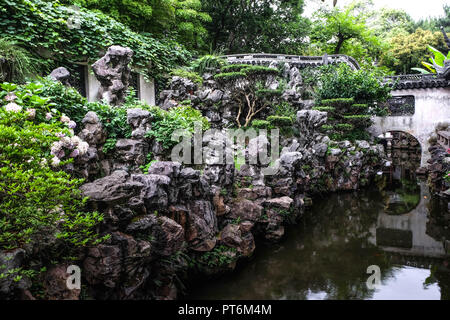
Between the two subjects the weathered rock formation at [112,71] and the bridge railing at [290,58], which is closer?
the weathered rock formation at [112,71]

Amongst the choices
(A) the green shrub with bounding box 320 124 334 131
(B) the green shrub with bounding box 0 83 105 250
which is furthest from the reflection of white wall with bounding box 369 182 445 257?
(B) the green shrub with bounding box 0 83 105 250

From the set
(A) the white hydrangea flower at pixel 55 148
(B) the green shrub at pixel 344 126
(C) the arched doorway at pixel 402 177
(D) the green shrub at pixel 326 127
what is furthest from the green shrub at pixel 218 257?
(B) the green shrub at pixel 344 126

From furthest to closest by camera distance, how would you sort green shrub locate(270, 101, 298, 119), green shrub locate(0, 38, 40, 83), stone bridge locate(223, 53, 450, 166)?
stone bridge locate(223, 53, 450, 166) → green shrub locate(270, 101, 298, 119) → green shrub locate(0, 38, 40, 83)

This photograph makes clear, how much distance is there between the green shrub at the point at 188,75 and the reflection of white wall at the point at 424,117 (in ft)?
35.6

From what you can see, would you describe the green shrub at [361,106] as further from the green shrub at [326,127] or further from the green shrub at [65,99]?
the green shrub at [65,99]

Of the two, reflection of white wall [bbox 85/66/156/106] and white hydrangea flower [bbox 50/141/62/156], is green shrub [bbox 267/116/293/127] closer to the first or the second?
reflection of white wall [bbox 85/66/156/106]

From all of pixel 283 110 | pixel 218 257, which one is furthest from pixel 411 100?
pixel 218 257

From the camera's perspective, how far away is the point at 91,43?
9.72 m

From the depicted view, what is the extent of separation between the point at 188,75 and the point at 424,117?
45.0ft

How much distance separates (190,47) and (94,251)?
46.9 feet

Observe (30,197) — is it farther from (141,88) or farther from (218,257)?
(141,88)

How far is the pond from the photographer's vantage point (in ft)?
16.8

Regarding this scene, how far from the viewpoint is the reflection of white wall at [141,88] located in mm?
10047
